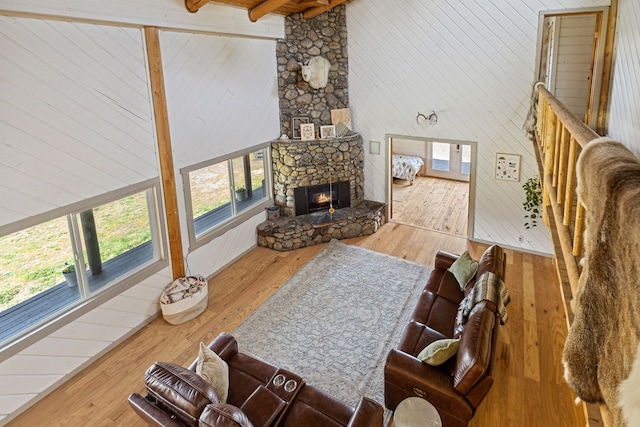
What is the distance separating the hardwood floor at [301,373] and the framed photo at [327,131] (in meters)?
2.19

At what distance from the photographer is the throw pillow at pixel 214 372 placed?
3141mm

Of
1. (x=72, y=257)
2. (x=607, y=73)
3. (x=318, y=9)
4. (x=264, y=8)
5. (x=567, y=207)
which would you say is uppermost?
(x=318, y=9)

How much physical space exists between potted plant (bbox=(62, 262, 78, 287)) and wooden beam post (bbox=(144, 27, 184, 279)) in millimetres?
1219

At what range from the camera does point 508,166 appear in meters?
6.53

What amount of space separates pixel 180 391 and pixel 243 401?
2.46 ft

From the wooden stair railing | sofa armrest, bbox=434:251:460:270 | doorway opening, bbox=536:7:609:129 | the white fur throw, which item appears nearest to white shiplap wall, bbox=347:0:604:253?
doorway opening, bbox=536:7:609:129

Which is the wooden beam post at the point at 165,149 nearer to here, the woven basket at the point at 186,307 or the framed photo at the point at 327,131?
the woven basket at the point at 186,307

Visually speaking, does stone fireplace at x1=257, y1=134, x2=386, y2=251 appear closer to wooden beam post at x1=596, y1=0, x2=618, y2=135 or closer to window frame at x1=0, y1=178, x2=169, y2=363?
window frame at x1=0, y1=178, x2=169, y2=363

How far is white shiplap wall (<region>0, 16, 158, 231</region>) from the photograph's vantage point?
360cm

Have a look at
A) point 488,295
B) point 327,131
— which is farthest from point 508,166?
point 488,295

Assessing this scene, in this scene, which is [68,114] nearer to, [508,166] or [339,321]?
[339,321]

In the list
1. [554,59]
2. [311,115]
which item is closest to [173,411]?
[311,115]

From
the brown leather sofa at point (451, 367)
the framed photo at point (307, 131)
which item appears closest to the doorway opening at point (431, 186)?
the framed photo at point (307, 131)

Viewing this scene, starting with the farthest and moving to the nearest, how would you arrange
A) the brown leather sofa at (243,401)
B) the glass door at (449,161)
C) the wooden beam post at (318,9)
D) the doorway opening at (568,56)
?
the glass door at (449,161) < the wooden beam post at (318,9) < the doorway opening at (568,56) < the brown leather sofa at (243,401)
